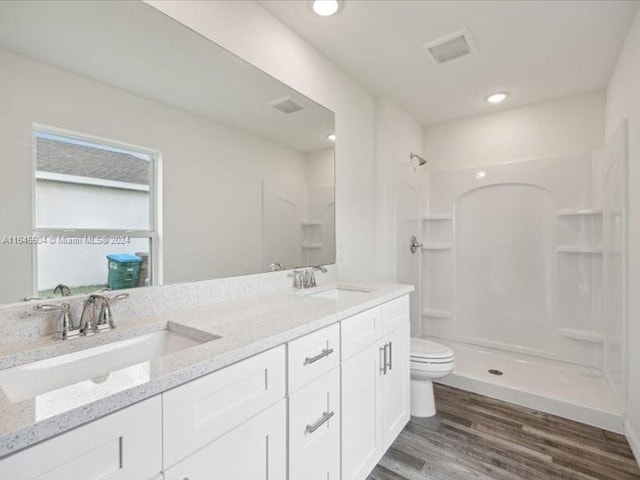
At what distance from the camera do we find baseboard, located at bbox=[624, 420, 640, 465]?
5.81ft

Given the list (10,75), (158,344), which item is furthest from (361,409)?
(10,75)

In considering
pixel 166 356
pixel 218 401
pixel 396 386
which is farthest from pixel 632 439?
pixel 166 356

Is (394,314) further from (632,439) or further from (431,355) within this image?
(632,439)

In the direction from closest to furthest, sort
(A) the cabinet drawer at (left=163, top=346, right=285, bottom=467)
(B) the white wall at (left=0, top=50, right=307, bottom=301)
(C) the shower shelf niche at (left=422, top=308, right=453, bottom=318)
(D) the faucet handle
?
(A) the cabinet drawer at (left=163, top=346, right=285, bottom=467)
(B) the white wall at (left=0, top=50, right=307, bottom=301)
(D) the faucet handle
(C) the shower shelf niche at (left=422, top=308, right=453, bottom=318)

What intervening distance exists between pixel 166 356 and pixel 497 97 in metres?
3.26

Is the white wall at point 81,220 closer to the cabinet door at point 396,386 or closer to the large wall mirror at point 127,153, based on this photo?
the large wall mirror at point 127,153

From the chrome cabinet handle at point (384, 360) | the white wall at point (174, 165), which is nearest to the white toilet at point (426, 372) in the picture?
the chrome cabinet handle at point (384, 360)

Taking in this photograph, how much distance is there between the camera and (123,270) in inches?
48.7

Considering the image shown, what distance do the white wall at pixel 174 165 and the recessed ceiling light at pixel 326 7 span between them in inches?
Answer: 30.4

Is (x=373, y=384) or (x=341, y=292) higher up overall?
(x=341, y=292)

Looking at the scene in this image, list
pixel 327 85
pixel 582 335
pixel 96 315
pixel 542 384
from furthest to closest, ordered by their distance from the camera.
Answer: pixel 582 335 → pixel 542 384 → pixel 327 85 → pixel 96 315

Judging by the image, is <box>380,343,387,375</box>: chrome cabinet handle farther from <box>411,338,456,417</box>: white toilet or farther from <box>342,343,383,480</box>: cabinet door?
<box>411,338,456,417</box>: white toilet

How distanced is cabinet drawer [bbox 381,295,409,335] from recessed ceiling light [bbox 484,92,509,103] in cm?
206

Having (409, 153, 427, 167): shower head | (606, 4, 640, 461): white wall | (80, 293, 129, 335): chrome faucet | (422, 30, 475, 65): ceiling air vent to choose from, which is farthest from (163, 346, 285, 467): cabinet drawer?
(409, 153, 427, 167): shower head
